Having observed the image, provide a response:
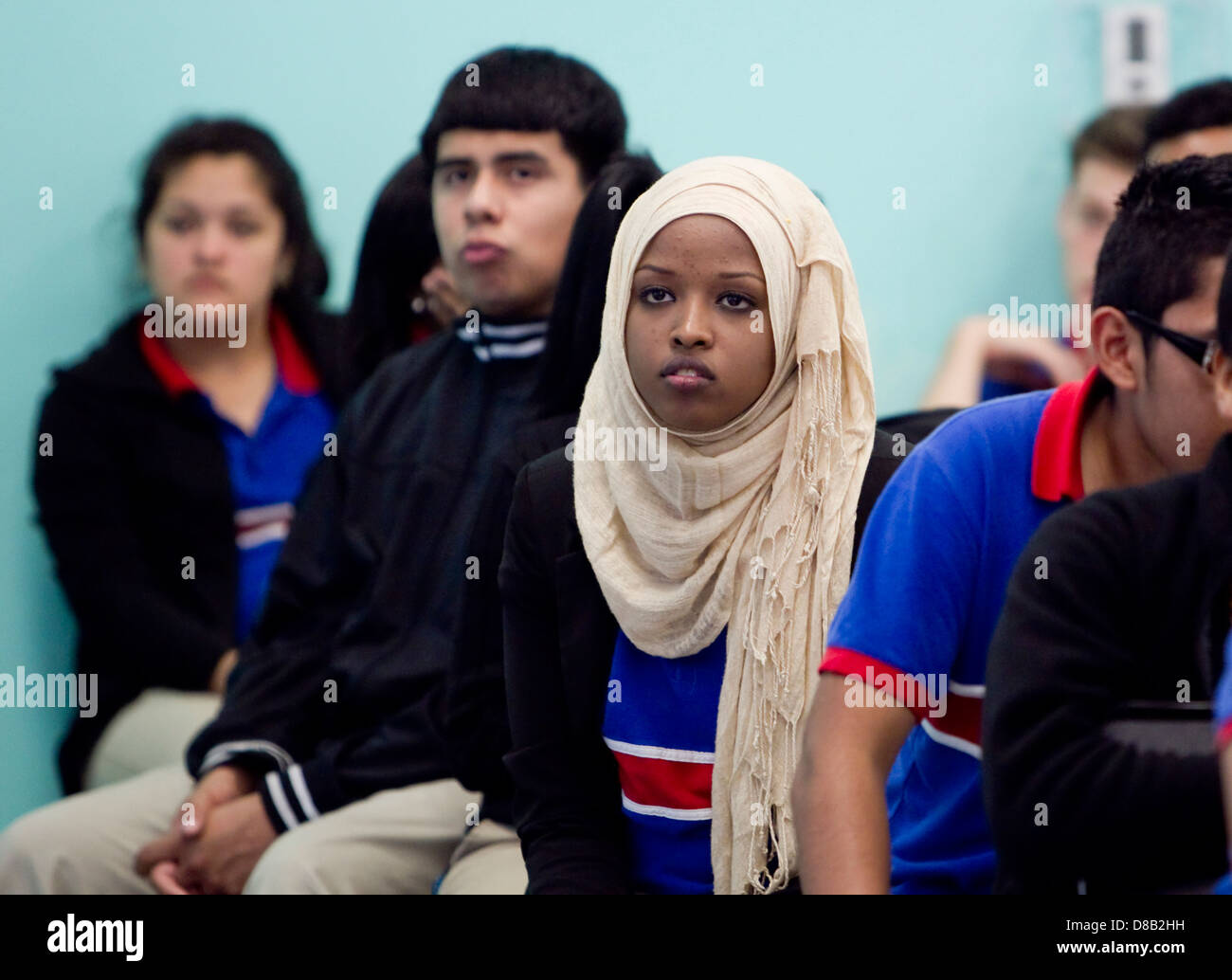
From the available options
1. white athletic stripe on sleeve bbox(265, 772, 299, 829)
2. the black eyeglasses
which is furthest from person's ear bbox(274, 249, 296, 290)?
the black eyeglasses

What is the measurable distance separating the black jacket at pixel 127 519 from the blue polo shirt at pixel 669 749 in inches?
54.5

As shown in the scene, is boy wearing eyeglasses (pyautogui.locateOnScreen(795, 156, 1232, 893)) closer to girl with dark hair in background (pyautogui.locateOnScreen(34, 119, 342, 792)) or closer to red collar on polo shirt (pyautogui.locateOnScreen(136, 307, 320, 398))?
girl with dark hair in background (pyautogui.locateOnScreen(34, 119, 342, 792))

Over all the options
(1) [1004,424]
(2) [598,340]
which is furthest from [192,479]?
(1) [1004,424]

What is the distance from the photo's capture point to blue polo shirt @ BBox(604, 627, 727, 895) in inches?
71.5

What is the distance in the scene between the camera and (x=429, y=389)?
259cm

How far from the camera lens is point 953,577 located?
158cm

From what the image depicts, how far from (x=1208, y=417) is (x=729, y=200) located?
22.4 inches

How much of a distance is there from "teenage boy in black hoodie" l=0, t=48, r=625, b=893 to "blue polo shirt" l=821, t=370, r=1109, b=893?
2.83ft

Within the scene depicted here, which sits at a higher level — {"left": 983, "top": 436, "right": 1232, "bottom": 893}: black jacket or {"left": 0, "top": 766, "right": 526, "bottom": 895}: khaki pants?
{"left": 983, "top": 436, "right": 1232, "bottom": 893}: black jacket

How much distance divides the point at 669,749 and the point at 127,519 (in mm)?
1631

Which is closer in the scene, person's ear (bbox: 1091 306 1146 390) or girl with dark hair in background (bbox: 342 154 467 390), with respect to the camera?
person's ear (bbox: 1091 306 1146 390)

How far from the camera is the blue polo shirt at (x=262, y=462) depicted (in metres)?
3.12

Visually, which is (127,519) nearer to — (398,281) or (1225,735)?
(398,281)
